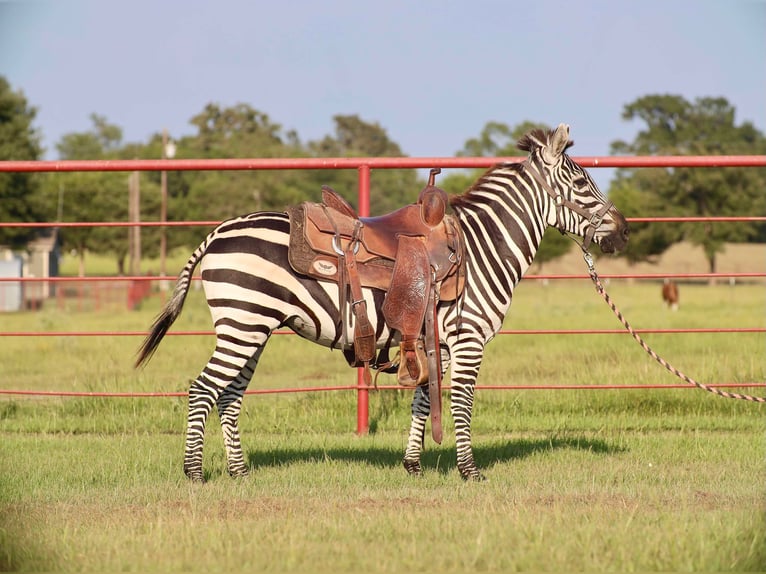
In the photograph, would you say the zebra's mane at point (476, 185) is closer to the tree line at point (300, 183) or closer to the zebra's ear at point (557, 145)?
the zebra's ear at point (557, 145)

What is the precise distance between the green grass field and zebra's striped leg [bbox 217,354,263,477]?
13 centimetres

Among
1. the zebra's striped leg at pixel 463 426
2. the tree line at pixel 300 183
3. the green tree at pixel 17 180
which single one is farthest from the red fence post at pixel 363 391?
the green tree at pixel 17 180

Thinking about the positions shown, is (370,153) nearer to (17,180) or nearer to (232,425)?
(17,180)

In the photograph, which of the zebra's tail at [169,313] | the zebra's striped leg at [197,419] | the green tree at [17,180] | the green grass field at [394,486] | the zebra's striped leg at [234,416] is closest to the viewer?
the green grass field at [394,486]

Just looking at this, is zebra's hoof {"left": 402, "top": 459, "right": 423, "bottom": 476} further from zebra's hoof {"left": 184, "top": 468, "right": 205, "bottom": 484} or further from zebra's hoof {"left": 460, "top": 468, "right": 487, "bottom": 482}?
zebra's hoof {"left": 184, "top": 468, "right": 205, "bottom": 484}

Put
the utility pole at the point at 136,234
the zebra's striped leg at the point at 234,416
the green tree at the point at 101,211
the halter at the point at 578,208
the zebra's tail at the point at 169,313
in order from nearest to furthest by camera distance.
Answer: the zebra's tail at the point at 169,313, the zebra's striped leg at the point at 234,416, the halter at the point at 578,208, the utility pole at the point at 136,234, the green tree at the point at 101,211

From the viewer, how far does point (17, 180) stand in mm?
41250

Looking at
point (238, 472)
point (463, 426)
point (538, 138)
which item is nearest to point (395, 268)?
point (463, 426)

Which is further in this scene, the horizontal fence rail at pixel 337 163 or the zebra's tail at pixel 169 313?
the horizontal fence rail at pixel 337 163

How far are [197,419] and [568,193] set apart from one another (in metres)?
2.53

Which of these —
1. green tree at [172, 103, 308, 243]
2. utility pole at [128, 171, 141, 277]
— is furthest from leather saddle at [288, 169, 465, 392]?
green tree at [172, 103, 308, 243]

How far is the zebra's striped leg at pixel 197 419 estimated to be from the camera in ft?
17.1

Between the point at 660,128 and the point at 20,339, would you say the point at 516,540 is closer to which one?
the point at 20,339

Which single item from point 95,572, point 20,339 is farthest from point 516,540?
point 20,339
